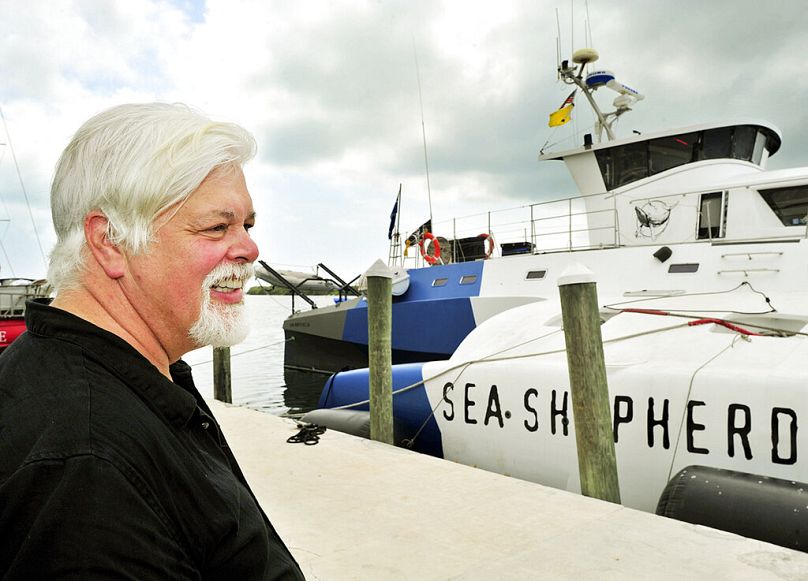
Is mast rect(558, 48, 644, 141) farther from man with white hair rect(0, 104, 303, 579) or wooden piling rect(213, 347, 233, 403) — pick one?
man with white hair rect(0, 104, 303, 579)

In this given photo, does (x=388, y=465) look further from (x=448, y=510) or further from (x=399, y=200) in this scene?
(x=399, y=200)

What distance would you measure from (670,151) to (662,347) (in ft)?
21.9

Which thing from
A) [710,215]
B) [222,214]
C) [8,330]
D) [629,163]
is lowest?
[8,330]

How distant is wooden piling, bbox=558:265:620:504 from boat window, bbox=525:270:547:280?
572 centimetres

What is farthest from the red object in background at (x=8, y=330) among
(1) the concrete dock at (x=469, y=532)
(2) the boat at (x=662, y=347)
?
(1) the concrete dock at (x=469, y=532)

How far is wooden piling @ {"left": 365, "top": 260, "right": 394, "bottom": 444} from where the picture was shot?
574 cm

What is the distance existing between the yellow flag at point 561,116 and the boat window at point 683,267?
495 cm

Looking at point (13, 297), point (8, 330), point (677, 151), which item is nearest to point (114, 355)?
point (677, 151)

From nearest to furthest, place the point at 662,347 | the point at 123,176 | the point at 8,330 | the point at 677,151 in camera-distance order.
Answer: the point at 123,176 → the point at 662,347 → the point at 677,151 → the point at 8,330

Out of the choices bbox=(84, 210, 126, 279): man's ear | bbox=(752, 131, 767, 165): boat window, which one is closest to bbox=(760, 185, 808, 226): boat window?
bbox=(752, 131, 767, 165): boat window

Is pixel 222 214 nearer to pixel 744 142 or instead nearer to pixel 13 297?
pixel 744 142

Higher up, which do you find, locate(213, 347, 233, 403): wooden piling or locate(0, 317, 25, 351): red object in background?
locate(0, 317, 25, 351): red object in background

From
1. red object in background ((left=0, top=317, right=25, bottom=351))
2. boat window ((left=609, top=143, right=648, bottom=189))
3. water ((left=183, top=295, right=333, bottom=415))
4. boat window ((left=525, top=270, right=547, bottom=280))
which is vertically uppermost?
boat window ((left=609, top=143, right=648, bottom=189))

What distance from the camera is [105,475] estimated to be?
2.83 feet
